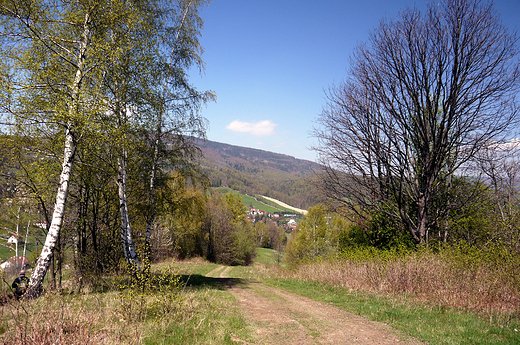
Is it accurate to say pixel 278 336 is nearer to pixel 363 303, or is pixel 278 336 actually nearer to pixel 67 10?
pixel 363 303

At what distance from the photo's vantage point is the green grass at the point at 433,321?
453cm

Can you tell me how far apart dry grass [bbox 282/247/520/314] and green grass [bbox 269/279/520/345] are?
508 millimetres

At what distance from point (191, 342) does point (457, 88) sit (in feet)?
36.6

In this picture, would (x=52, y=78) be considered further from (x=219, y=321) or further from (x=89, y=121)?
(x=219, y=321)

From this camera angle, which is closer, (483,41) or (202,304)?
(202,304)

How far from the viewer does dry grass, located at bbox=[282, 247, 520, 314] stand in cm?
621

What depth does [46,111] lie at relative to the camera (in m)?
5.82

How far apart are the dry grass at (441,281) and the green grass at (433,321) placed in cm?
51

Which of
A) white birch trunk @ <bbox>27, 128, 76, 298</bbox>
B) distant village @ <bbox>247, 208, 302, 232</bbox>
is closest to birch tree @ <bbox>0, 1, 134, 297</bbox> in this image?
white birch trunk @ <bbox>27, 128, 76, 298</bbox>

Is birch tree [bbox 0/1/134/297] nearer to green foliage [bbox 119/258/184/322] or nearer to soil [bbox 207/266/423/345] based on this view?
green foliage [bbox 119/258/184/322]

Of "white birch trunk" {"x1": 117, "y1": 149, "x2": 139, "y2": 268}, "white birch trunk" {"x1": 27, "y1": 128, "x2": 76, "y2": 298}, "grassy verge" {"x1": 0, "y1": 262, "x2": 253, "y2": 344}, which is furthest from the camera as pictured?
"white birch trunk" {"x1": 117, "y1": 149, "x2": 139, "y2": 268}

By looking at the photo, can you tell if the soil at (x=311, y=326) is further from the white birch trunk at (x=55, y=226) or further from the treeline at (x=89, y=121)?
the white birch trunk at (x=55, y=226)

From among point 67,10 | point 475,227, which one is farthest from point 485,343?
point 67,10

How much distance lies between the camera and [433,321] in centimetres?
542
